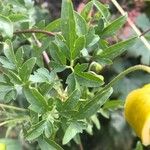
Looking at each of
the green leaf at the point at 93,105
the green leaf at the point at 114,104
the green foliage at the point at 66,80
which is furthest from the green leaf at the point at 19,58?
the green leaf at the point at 114,104

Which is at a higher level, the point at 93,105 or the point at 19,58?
the point at 19,58

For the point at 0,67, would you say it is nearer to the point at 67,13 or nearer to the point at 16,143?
the point at 67,13

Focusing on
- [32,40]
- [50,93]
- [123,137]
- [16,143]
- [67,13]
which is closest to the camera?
[67,13]

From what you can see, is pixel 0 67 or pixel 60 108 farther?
pixel 0 67

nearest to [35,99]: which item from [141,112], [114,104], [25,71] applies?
[25,71]

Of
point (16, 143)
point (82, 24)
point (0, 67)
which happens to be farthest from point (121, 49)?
point (16, 143)

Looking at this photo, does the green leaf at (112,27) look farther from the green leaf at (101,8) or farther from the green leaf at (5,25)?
the green leaf at (5,25)

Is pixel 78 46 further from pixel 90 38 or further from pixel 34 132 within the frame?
pixel 34 132

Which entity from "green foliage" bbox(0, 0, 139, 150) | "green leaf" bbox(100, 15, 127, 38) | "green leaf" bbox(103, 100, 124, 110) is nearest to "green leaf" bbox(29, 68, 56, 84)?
"green foliage" bbox(0, 0, 139, 150)
